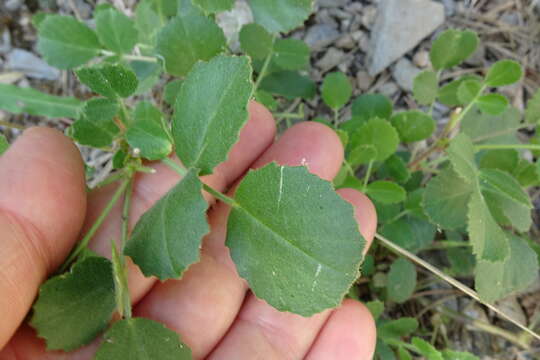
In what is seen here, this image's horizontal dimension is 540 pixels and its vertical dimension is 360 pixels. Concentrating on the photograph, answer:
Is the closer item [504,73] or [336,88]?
[504,73]

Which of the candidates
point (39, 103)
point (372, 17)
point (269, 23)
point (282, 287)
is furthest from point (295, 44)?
point (282, 287)

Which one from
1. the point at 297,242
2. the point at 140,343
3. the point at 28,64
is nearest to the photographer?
the point at 297,242

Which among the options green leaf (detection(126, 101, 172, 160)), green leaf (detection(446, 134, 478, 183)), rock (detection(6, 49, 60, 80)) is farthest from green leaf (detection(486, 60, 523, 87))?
rock (detection(6, 49, 60, 80))

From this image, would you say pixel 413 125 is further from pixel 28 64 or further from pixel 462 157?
pixel 28 64

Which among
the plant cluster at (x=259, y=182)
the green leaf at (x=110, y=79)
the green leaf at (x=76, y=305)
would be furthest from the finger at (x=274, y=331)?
the green leaf at (x=110, y=79)

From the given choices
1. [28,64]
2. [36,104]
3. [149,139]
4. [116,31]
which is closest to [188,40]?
[149,139]

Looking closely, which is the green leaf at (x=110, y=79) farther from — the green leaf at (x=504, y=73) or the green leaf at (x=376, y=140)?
the green leaf at (x=504, y=73)
